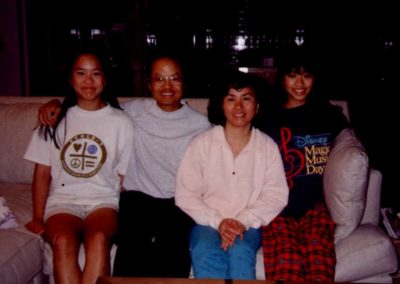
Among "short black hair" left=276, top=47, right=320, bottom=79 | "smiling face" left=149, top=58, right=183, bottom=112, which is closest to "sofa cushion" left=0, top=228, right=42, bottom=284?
"smiling face" left=149, top=58, right=183, bottom=112

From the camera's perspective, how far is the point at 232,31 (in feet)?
19.3

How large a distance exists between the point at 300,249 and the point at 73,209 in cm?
94

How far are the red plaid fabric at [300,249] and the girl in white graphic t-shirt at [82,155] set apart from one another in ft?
2.11

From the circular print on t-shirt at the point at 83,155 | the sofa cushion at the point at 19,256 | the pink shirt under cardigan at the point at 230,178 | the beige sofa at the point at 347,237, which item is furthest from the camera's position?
the circular print on t-shirt at the point at 83,155

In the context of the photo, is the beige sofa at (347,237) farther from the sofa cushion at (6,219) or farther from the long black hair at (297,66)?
the long black hair at (297,66)

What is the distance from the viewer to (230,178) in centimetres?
179

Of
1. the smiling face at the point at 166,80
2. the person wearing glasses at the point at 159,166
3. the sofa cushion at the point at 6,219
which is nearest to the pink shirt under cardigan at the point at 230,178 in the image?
the person wearing glasses at the point at 159,166

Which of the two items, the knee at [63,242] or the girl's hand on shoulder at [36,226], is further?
the girl's hand on shoulder at [36,226]

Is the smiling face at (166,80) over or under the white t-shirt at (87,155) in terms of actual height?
over

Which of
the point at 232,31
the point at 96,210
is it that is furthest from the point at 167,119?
the point at 232,31

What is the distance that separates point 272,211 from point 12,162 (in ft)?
4.67

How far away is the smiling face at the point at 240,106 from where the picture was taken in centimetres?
180

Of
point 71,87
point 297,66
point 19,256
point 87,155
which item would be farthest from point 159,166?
point 297,66

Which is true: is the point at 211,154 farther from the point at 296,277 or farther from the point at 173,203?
the point at 296,277
